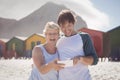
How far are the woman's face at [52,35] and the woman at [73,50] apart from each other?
0.13 m

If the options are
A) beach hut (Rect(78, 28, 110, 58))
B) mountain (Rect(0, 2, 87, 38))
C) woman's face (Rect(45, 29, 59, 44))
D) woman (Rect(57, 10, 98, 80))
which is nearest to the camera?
woman (Rect(57, 10, 98, 80))

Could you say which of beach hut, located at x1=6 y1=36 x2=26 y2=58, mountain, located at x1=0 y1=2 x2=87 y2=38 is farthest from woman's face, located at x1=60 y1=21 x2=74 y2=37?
mountain, located at x1=0 y1=2 x2=87 y2=38

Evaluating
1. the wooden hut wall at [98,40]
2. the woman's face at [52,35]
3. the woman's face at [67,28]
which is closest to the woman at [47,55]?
the woman's face at [52,35]

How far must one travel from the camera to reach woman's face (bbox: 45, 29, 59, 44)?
12.6 ft

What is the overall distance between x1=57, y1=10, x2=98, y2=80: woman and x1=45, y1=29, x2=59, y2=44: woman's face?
13 centimetres

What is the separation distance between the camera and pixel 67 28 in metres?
3.75

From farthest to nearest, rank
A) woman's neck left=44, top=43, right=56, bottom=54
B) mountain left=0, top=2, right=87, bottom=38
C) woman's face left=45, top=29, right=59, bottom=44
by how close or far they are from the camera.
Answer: mountain left=0, top=2, right=87, bottom=38 < woman's neck left=44, top=43, right=56, bottom=54 < woman's face left=45, top=29, right=59, bottom=44

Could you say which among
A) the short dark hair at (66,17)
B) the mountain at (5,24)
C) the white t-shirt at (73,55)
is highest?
the mountain at (5,24)

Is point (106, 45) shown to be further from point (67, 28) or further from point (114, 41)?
point (67, 28)

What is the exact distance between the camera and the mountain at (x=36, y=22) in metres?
116

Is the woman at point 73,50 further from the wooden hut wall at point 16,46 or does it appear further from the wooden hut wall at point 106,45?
the wooden hut wall at point 16,46

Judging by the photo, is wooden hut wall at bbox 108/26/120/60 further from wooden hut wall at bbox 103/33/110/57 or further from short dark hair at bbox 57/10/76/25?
short dark hair at bbox 57/10/76/25

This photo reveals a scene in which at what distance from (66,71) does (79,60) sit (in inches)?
10.1

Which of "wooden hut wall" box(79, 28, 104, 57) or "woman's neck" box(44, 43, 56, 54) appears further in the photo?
"wooden hut wall" box(79, 28, 104, 57)
